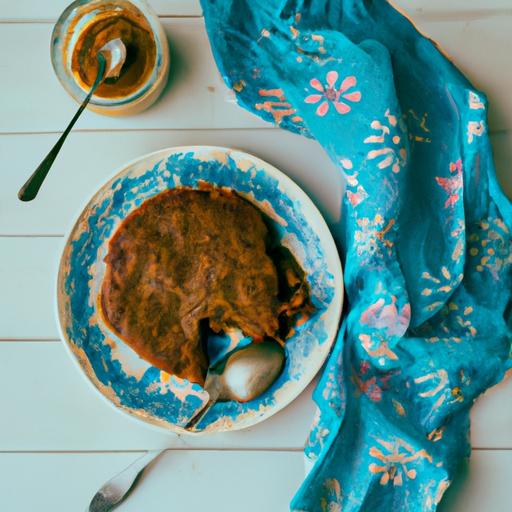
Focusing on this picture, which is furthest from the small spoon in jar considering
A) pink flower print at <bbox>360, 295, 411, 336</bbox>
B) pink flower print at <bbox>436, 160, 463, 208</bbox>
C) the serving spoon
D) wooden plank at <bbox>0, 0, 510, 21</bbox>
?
wooden plank at <bbox>0, 0, 510, 21</bbox>

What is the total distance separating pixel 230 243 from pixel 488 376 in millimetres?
344

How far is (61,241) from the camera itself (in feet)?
2.34

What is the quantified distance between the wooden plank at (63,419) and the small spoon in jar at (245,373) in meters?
0.07

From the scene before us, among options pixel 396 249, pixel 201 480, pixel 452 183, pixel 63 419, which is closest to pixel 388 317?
pixel 396 249

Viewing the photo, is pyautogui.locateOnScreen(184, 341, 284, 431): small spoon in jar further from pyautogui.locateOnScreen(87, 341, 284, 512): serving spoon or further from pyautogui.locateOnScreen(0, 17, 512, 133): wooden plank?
pyautogui.locateOnScreen(0, 17, 512, 133): wooden plank

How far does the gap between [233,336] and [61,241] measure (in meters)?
0.25

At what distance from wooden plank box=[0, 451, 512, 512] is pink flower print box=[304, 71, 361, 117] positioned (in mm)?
421

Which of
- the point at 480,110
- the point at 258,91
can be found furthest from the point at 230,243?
the point at 480,110

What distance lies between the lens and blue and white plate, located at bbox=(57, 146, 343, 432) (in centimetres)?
67

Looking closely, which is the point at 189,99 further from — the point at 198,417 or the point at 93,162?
the point at 198,417

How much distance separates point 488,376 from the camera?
68cm

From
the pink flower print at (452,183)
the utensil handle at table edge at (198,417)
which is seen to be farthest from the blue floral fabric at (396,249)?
the utensil handle at table edge at (198,417)

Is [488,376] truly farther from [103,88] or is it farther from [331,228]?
[103,88]

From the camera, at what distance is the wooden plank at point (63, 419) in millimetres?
718
